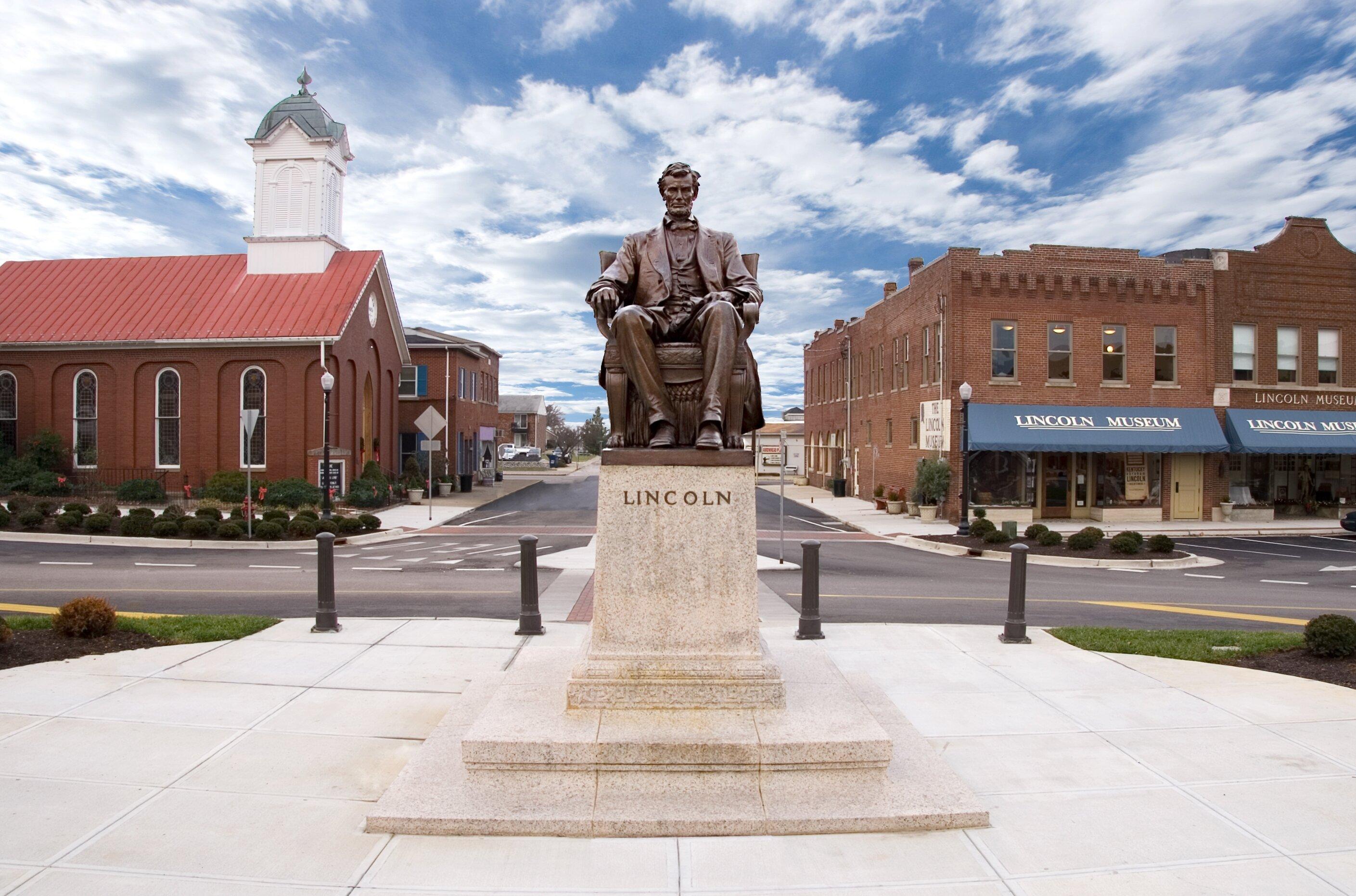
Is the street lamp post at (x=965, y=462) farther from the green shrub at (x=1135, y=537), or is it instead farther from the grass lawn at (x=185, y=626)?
the grass lawn at (x=185, y=626)

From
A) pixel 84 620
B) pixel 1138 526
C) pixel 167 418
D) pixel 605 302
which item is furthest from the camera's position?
pixel 167 418

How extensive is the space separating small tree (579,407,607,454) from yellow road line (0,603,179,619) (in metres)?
104

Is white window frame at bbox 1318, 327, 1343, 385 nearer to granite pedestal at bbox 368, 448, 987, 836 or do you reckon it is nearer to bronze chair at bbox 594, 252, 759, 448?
granite pedestal at bbox 368, 448, 987, 836

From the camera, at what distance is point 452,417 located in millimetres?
40438

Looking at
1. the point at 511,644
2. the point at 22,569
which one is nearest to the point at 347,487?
the point at 22,569

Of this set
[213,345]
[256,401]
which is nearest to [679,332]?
[256,401]

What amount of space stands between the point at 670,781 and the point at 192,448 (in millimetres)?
30608

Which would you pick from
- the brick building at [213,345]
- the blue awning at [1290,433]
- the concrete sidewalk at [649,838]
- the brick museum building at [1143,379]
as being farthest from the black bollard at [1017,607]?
the brick building at [213,345]

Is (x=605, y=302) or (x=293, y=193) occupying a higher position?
(x=293, y=193)

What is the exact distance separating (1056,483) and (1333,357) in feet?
38.2

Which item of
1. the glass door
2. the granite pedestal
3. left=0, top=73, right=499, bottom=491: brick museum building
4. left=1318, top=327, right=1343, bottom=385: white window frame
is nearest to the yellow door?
the glass door

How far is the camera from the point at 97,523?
19.7 meters

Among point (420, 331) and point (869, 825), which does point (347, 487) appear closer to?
point (420, 331)

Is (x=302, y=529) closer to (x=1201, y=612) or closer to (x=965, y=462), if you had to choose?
(x=965, y=462)
